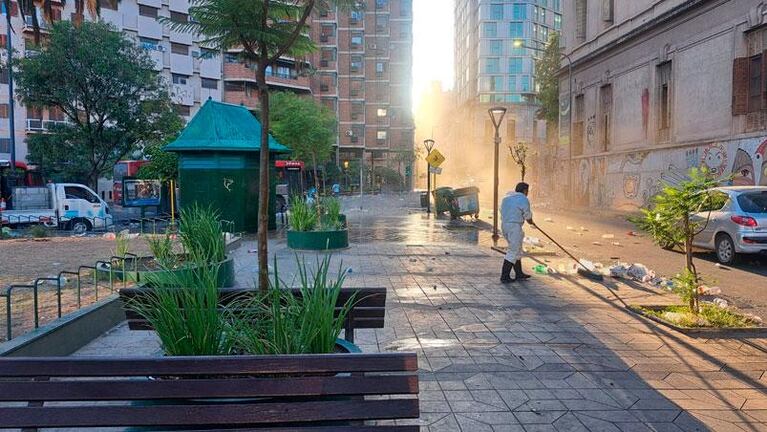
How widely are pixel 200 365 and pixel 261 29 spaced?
3.51m

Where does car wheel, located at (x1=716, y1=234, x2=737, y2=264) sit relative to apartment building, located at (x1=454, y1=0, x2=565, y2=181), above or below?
below

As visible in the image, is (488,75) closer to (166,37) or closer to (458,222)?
(166,37)

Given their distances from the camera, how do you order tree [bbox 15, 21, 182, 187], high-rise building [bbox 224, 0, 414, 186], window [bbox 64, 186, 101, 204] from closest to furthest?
1. window [bbox 64, 186, 101, 204]
2. tree [bbox 15, 21, 182, 187]
3. high-rise building [bbox 224, 0, 414, 186]

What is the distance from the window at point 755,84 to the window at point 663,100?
5.69 meters

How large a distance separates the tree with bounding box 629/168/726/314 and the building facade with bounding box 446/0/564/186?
3160 inches

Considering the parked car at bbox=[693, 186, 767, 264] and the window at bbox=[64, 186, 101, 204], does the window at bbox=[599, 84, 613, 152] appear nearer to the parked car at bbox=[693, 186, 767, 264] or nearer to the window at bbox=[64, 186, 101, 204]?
the parked car at bbox=[693, 186, 767, 264]

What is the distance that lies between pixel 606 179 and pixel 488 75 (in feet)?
201

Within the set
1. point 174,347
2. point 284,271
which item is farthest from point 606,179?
point 174,347

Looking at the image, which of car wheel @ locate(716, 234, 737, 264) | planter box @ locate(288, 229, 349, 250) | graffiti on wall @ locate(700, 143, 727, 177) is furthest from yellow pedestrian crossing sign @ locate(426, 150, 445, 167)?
car wheel @ locate(716, 234, 737, 264)

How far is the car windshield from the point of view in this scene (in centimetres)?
1200

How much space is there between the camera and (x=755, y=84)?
2119 centimetres

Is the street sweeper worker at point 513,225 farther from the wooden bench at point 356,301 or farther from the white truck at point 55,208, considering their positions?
the white truck at point 55,208

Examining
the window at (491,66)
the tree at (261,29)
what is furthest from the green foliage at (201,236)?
the window at (491,66)

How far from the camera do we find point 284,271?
400 inches
